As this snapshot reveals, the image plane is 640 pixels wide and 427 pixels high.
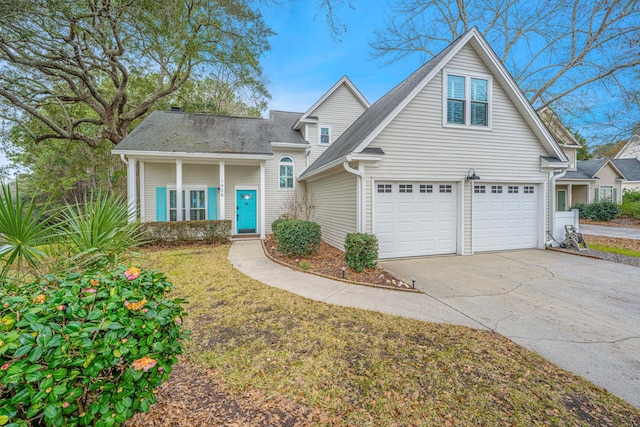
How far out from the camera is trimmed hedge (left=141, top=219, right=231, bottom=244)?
10.1 meters

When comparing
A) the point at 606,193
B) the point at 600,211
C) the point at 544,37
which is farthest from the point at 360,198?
the point at 606,193

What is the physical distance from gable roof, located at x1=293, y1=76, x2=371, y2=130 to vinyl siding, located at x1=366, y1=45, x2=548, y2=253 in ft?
23.7

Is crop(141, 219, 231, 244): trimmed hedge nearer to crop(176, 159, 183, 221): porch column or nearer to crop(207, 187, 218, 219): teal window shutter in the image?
crop(176, 159, 183, 221): porch column

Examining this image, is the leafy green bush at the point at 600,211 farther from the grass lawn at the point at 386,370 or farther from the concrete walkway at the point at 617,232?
the grass lawn at the point at 386,370

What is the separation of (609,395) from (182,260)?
8.71 meters

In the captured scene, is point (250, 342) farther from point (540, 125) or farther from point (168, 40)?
point (168, 40)

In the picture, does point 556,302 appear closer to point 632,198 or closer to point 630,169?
point 632,198

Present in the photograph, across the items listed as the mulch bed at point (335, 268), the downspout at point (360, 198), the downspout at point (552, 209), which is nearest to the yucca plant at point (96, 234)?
the mulch bed at point (335, 268)

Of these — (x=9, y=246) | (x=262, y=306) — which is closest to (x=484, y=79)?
(x=262, y=306)

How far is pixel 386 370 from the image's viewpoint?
2895 millimetres

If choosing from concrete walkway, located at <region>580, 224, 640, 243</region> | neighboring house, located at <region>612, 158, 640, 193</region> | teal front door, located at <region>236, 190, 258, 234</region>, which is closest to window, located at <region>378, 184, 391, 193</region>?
teal front door, located at <region>236, 190, 258, 234</region>

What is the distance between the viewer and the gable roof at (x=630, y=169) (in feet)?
78.1

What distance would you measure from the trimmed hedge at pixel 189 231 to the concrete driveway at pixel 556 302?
21.5 ft

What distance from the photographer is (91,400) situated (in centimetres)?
179
